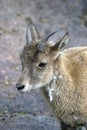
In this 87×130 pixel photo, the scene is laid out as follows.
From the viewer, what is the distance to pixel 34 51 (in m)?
7.50

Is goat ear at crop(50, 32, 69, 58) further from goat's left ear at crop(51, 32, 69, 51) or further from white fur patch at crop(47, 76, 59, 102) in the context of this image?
white fur patch at crop(47, 76, 59, 102)

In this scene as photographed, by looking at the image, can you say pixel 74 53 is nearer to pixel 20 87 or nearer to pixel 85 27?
pixel 20 87

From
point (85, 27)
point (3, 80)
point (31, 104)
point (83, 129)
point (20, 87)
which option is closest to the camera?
point (20, 87)

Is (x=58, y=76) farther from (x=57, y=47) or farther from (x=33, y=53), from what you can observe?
(x=33, y=53)

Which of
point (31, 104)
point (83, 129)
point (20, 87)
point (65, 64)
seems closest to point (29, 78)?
point (20, 87)

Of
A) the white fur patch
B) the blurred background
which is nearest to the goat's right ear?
the white fur patch

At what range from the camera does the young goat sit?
749cm

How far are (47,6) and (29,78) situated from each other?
7207mm

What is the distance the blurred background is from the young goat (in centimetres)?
122

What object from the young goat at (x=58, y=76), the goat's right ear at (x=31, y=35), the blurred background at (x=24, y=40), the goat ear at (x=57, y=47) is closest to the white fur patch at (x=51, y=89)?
the young goat at (x=58, y=76)

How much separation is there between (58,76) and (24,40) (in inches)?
204

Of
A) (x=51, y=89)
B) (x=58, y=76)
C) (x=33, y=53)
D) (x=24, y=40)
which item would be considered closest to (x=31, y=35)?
(x=33, y=53)

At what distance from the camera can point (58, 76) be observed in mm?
7707

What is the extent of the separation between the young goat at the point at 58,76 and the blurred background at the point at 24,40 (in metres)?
1.22
